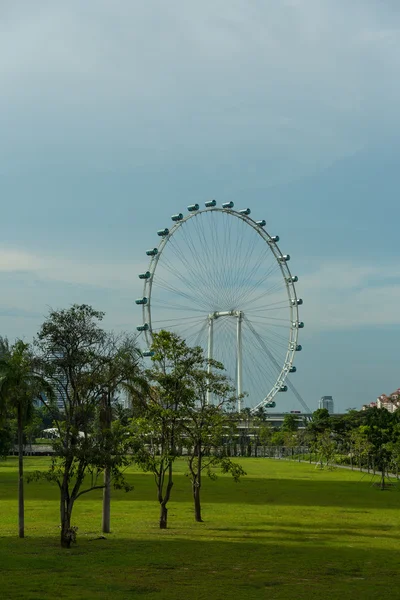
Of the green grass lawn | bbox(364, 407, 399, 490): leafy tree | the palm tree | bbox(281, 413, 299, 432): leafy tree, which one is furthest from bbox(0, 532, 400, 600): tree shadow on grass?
bbox(281, 413, 299, 432): leafy tree

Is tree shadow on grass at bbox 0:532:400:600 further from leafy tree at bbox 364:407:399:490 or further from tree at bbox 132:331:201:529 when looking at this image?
leafy tree at bbox 364:407:399:490

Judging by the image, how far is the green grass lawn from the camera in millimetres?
22828

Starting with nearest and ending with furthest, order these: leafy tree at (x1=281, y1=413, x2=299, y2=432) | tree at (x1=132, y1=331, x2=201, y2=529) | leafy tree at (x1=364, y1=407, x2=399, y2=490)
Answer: tree at (x1=132, y1=331, x2=201, y2=529) → leafy tree at (x1=364, y1=407, x2=399, y2=490) → leafy tree at (x1=281, y1=413, x2=299, y2=432)

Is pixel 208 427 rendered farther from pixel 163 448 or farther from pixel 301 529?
pixel 301 529

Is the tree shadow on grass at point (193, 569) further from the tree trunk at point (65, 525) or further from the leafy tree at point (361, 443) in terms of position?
the leafy tree at point (361, 443)

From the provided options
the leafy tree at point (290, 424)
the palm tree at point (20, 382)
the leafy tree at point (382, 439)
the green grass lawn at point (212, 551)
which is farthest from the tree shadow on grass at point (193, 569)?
the leafy tree at point (290, 424)

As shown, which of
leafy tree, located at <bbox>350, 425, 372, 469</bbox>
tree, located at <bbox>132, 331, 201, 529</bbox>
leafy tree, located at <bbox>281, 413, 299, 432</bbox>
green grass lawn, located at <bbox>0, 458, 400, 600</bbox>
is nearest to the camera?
green grass lawn, located at <bbox>0, 458, 400, 600</bbox>

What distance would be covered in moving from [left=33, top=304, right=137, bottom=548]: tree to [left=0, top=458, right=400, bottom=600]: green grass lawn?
264cm

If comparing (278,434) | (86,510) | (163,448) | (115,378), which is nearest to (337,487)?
(86,510)

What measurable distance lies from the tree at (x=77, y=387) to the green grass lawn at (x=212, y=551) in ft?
8.66

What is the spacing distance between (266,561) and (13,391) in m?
12.1

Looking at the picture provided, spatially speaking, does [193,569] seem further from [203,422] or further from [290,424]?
[290,424]

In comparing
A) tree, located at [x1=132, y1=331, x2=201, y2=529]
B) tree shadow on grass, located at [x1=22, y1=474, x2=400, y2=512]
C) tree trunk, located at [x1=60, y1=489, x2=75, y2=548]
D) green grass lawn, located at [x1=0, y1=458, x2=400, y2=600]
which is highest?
tree, located at [x1=132, y1=331, x2=201, y2=529]

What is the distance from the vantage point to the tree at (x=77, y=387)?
101 ft
